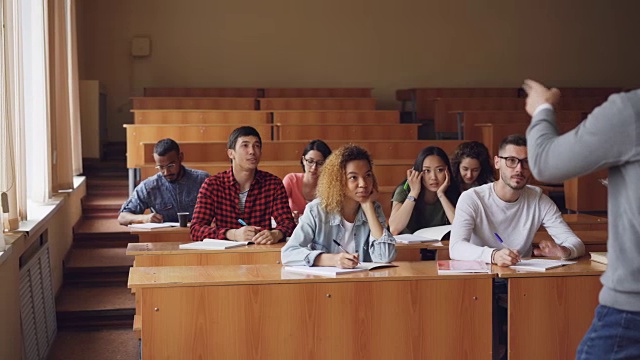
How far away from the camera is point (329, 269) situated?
3.24 m

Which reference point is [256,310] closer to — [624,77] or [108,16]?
[108,16]

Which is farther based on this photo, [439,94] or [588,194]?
[439,94]

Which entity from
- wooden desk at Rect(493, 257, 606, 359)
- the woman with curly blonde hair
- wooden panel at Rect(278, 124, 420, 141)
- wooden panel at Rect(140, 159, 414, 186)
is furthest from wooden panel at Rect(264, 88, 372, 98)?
wooden desk at Rect(493, 257, 606, 359)

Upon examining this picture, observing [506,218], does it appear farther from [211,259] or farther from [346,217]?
[211,259]

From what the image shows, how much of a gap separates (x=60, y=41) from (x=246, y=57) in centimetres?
506

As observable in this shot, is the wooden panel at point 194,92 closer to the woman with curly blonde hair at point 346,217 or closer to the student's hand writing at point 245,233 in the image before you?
the student's hand writing at point 245,233

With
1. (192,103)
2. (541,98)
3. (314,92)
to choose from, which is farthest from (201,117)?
(541,98)

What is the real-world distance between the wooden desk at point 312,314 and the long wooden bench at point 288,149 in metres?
3.95

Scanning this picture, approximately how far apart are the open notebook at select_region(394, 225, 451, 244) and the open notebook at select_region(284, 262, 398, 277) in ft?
2.47

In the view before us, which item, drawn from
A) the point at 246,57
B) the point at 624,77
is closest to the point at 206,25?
the point at 246,57

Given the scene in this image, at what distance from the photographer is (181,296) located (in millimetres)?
3014

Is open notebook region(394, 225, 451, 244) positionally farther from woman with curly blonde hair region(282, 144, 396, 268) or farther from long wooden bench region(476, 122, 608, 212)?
long wooden bench region(476, 122, 608, 212)

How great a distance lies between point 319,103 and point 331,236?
652 centimetres

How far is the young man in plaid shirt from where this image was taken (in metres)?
4.43
